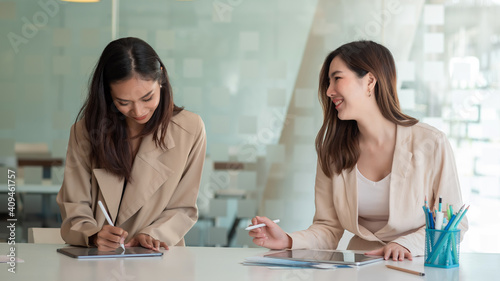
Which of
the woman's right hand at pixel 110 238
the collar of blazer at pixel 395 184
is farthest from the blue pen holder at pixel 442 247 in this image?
the woman's right hand at pixel 110 238

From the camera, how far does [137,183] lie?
2242 millimetres

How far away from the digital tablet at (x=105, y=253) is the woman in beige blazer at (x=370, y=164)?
431 mm

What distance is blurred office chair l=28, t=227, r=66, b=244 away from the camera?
7.98 ft

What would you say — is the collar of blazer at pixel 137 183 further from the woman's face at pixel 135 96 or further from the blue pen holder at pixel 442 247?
the blue pen holder at pixel 442 247

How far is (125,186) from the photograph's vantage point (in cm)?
228

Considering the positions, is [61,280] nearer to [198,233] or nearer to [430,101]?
[198,233]

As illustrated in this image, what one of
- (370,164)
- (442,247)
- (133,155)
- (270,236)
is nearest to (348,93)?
(370,164)

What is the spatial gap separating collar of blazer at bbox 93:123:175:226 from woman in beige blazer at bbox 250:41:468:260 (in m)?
0.49

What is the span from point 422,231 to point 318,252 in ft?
1.27

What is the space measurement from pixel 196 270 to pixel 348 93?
3.26 feet

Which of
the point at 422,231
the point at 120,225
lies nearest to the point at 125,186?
the point at 120,225

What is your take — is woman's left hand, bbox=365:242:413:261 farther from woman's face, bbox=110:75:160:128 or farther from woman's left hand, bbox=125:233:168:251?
woman's face, bbox=110:75:160:128

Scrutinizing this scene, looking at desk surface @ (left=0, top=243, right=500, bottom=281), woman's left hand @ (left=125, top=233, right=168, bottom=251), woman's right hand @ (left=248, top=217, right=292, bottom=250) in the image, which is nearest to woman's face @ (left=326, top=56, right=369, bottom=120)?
woman's right hand @ (left=248, top=217, right=292, bottom=250)

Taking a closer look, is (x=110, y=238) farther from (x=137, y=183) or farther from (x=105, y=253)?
(x=137, y=183)
